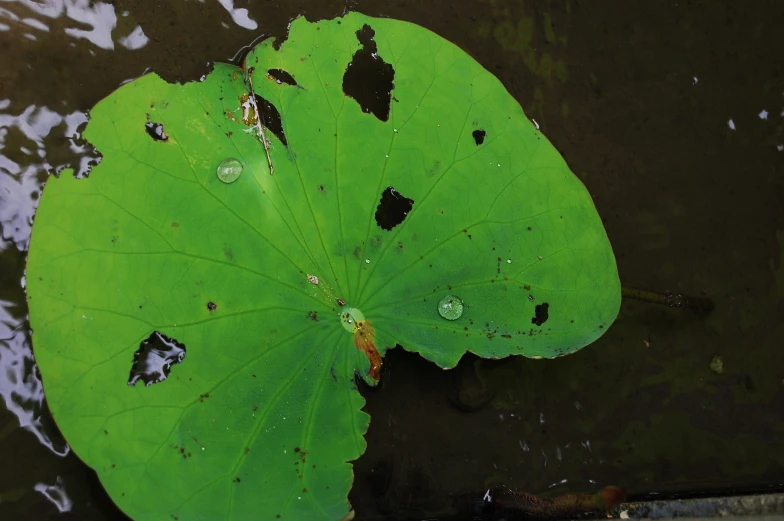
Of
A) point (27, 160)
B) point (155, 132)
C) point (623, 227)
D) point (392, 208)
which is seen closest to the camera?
point (155, 132)

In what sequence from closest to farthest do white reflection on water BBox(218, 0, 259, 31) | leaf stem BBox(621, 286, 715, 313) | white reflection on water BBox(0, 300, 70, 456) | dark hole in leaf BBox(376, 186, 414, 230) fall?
1. dark hole in leaf BBox(376, 186, 414, 230)
2. white reflection on water BBox(0, 300, 70, 456)
3. white reflection on water BBox(218, 0, 259, 31)
4. leaf stem BBox(621, 286, 715, 313)

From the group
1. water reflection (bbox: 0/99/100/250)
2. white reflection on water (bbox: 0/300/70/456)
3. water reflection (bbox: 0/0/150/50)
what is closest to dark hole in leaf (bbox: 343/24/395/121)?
water reflection (bbox: 0/0/150/50)

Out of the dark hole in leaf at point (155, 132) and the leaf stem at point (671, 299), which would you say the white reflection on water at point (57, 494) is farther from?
the leaf stem at point (671, 299)

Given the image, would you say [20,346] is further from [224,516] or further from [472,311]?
[472,311]

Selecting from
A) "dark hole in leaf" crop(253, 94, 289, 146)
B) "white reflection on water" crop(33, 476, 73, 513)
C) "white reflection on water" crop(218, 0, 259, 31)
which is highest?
"white reflection on water" crop(218, 0, 259, 31)

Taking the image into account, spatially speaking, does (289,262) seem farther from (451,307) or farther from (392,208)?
(451,307)

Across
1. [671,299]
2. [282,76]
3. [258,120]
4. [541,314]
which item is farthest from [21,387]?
[671,299]

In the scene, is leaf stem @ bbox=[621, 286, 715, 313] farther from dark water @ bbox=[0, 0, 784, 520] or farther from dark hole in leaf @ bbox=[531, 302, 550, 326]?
dark hole in leaf @ bbox=[531, 302, 550, 326]

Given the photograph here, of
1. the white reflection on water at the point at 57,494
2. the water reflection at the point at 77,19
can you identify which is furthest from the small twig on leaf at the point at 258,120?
the white reflection on water at the point at 57,494
